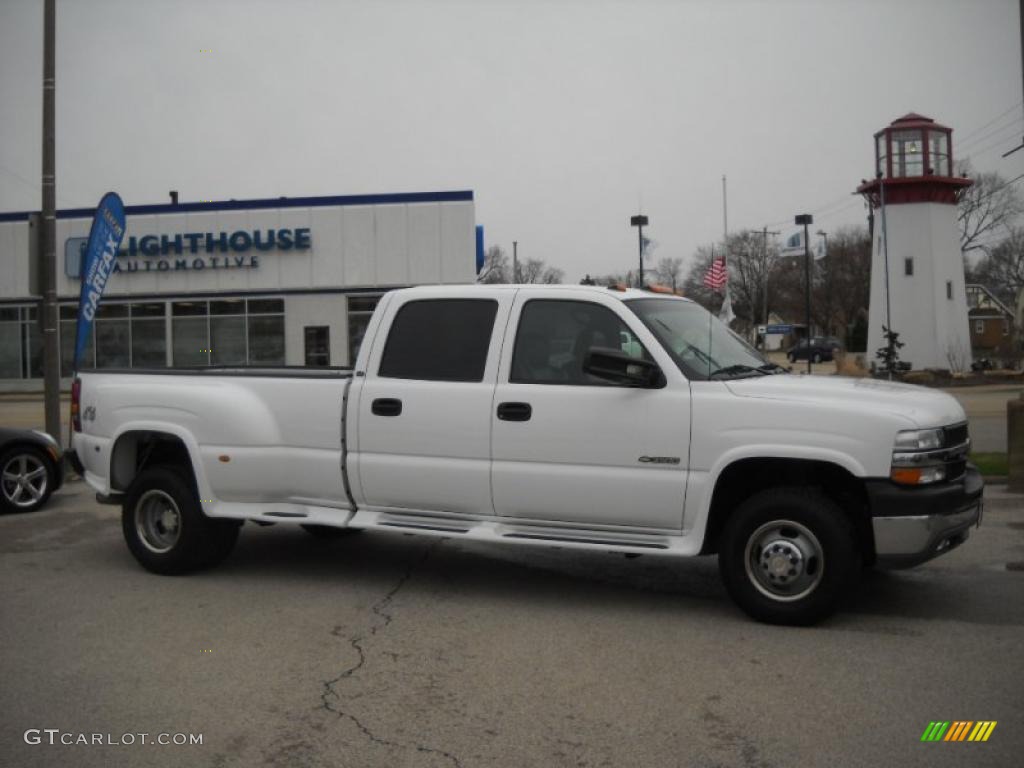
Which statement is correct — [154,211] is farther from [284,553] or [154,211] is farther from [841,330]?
[841,330]

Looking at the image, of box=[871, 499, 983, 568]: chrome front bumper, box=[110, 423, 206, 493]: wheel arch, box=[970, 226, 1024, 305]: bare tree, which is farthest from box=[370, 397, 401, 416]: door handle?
box=[970, 226, 1024, 305]: bare tree

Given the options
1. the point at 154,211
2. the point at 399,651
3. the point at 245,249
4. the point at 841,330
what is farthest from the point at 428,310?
the point at 841,330

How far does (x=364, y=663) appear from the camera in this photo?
5.25 m

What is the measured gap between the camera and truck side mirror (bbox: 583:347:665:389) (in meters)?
5.78

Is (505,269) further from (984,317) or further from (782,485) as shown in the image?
(782,485)

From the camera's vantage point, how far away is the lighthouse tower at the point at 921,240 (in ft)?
130

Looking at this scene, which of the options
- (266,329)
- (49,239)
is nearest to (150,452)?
(49,239)

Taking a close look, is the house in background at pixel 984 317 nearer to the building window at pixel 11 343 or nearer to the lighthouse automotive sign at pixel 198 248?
the lighthouse automotive sign at pixel 198 248

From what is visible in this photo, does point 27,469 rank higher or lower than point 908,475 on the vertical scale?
lower

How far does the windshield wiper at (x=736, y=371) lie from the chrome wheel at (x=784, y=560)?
0.97 metres

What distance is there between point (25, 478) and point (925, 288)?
3764 cm

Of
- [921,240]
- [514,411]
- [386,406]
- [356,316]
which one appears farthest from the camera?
[921,240]

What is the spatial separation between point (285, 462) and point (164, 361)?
104 feet

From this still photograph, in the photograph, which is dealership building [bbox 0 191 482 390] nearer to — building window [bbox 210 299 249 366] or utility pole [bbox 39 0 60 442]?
building window [bbox 210 299 249 366]
